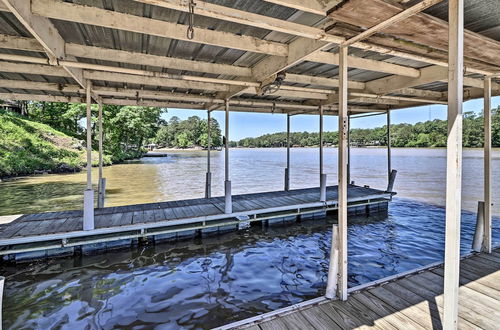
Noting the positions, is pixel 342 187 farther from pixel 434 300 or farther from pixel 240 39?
pixel 240 39

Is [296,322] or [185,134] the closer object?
[296,322]

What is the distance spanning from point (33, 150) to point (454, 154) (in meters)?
22.7

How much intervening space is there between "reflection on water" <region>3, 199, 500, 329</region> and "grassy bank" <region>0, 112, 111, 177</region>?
15154 mm

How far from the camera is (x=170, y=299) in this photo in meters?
3.60

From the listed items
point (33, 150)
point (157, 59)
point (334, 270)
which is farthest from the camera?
point (33, 150)

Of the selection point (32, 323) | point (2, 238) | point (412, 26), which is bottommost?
point (32, 323)

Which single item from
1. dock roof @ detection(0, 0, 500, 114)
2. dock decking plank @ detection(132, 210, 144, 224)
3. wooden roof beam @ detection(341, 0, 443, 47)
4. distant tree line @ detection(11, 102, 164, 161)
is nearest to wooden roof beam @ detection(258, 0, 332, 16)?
dock roof @ detection(0, 0, 500, 114)

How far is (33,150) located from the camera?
706 inches

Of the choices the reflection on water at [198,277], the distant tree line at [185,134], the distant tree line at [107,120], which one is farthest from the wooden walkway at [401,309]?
the distant tree line at [185,134]

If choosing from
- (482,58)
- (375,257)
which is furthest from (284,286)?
(482,58)

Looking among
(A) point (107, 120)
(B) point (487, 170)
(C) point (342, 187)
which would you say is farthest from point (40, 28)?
(A) point (107, 120)

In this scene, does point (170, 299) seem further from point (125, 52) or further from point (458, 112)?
point (458, 112)

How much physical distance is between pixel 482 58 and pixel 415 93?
10.8ft

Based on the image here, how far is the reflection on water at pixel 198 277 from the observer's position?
10.8 ft
